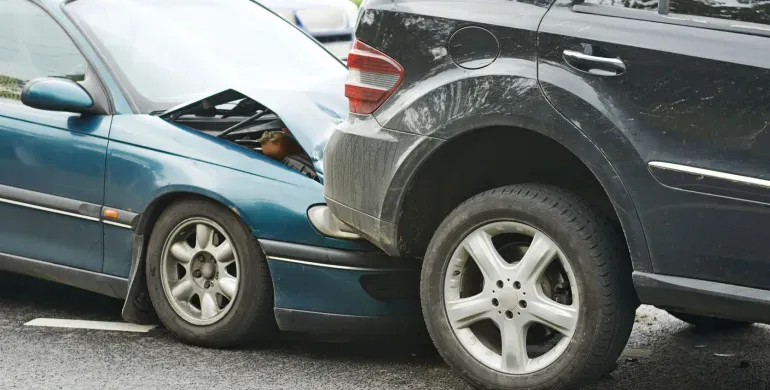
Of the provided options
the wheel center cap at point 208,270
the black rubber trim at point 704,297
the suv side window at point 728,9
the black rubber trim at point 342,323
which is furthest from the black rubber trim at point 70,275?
the suv side window at point 728,9

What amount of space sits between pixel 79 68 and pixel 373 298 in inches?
71.4

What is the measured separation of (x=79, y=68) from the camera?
18.6 ft

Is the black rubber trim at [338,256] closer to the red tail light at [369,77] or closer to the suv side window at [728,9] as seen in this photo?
the red tail light at [369,77]

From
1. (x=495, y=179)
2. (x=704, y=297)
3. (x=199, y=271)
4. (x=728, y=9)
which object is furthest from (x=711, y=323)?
(x=199, y=271)

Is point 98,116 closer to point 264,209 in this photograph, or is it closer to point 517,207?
point 264,209

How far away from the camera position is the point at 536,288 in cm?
419

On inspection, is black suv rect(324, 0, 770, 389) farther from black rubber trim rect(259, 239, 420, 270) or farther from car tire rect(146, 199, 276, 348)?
car tire rect(146, 199, 276, 348)

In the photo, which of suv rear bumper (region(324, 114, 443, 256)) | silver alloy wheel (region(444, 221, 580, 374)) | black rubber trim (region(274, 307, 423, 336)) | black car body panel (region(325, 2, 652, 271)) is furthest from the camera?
black rubber trim (region(274, 307, 423, 336))

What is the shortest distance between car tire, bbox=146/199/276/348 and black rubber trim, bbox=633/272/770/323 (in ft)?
5.48

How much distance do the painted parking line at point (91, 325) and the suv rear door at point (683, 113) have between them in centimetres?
239

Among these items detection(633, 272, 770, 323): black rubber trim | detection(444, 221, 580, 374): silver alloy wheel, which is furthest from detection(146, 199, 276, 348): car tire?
detection(633, 272, 770, 323): black rubber trim

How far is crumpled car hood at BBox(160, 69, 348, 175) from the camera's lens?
5246mm

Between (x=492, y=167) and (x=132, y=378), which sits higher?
(x=492, y=167)

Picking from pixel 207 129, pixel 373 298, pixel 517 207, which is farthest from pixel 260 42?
pixel 517 207
